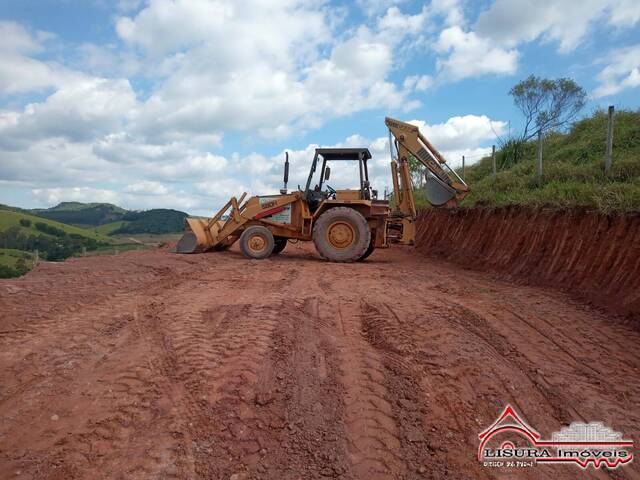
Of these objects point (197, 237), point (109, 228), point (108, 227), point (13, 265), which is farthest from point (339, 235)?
point (108, 227)

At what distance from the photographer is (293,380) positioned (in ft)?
12.5

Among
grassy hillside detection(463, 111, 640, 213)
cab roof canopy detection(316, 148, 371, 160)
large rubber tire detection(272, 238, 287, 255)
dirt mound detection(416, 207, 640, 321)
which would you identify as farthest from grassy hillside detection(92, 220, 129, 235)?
dirt mound detection(416, 207, 640, 321)

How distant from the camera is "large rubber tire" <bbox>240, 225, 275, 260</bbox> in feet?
38.1

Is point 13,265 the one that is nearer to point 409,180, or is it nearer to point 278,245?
point 278,245

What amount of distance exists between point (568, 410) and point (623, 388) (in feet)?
2.57

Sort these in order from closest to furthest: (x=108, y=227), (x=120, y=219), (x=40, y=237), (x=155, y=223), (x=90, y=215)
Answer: (x=40, y=237) → (x=155, y=223) → (x=108, y=227) → (x=120, y=219) → (x=90, y=215)

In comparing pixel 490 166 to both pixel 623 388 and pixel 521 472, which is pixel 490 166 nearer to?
pixel 623 388

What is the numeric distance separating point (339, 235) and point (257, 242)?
2205mm

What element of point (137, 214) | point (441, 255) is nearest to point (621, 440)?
point (441, 255)

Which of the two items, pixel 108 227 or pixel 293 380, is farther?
pixel 108 227

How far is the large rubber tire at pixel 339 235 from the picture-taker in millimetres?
10898

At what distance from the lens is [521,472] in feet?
9.14

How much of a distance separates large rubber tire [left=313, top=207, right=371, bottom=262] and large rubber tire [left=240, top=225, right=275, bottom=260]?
52.3 inches

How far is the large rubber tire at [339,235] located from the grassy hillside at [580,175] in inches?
143
